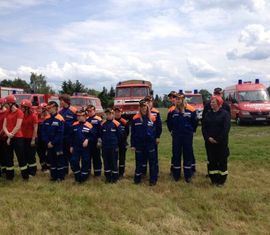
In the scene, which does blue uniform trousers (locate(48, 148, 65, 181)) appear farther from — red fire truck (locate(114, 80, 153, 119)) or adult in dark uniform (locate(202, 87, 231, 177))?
red fire truck (locate(114, 80, 153, 119))

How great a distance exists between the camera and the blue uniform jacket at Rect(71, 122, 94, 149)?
8.73 m

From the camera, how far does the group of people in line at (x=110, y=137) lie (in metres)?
8.45

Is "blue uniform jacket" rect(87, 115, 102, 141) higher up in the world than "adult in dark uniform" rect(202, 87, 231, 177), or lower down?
lower down

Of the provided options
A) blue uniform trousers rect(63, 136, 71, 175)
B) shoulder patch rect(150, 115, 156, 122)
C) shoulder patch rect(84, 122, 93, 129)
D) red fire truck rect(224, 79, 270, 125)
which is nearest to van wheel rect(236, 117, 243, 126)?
red fire truck rect(224, 79, 270, 125)

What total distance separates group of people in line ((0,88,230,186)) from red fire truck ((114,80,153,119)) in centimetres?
1292

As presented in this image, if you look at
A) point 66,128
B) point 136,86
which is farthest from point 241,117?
point 66,128

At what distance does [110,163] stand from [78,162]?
2.32 feet

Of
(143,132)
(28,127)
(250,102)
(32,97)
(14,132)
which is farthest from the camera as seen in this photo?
(32,97)

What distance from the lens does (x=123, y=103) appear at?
2255 centimetres

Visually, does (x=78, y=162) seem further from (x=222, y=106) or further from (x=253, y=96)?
(x=253, y=96)

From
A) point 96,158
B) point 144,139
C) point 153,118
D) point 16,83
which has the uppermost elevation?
point 16,83

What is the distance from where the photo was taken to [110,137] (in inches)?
342

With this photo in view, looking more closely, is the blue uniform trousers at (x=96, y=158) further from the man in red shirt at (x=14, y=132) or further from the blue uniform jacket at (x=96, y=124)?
the man in red shirt at (x=14, y=132)

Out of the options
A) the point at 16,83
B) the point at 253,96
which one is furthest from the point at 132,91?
the point at 16,83
